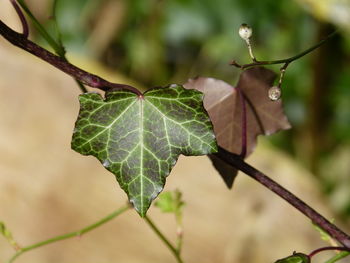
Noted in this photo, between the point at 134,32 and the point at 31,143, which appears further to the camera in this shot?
the point at 134,32

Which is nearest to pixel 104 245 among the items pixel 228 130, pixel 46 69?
pixel 46 69

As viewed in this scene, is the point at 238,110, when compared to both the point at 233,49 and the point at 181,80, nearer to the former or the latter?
the point at 233,49

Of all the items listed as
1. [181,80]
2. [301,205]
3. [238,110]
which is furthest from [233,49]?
[301,205]

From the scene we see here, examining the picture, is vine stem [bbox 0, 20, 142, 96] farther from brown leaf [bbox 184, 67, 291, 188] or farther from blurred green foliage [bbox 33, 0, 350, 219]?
blurred green foliage [bbox 33, 0, 350, 219]

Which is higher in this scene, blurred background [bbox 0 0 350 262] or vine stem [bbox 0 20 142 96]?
blurred background [bbox 0 0 350 262]

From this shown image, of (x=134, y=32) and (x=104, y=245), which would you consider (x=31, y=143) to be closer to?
(x=104, y=245)

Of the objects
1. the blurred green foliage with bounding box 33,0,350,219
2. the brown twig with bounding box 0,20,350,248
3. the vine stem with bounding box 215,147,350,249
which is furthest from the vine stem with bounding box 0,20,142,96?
the blurred green foliage with bounding box 33,0,350,219
